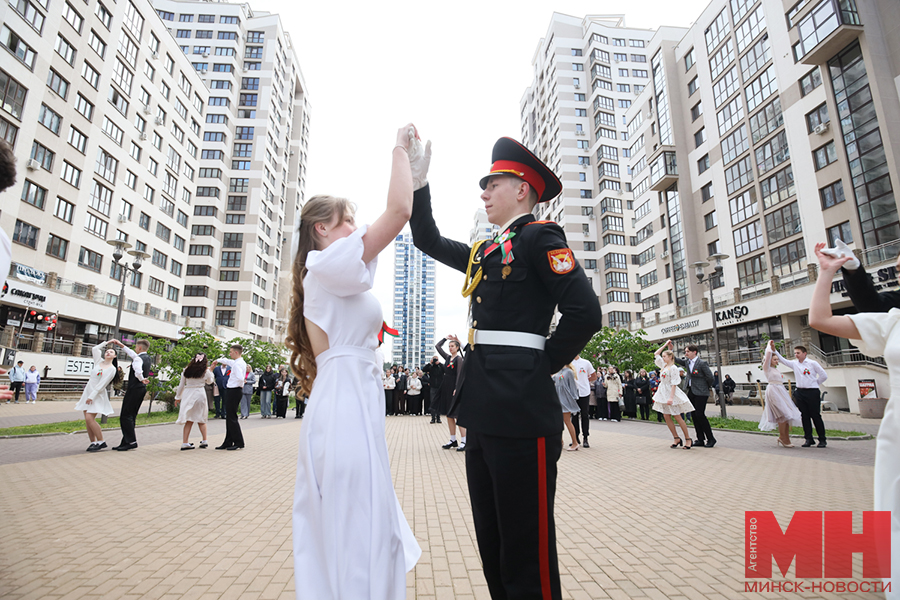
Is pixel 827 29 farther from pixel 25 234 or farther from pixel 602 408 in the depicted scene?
pixel 25 234

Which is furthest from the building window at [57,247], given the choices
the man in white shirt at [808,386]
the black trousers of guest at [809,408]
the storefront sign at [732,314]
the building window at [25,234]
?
the storefront sign at [732,314]

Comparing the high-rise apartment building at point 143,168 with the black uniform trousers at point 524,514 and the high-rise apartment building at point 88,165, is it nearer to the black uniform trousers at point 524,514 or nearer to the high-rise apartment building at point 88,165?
the high-rise apartment building at point 88,165

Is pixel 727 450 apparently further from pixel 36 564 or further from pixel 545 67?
pixel 545 67

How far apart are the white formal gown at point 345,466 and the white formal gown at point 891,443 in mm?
2745

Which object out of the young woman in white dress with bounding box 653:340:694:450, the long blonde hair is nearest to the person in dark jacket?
the young woman in white dress with bounding box 653:340:694:450

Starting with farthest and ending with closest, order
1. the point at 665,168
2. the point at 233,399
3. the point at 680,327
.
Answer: the point at 665,168
the point at 680,327
the point at 233,399

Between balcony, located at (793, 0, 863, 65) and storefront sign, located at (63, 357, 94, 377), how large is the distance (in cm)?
5015

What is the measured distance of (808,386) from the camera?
1020 centimetres

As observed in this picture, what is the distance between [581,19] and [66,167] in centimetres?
7076

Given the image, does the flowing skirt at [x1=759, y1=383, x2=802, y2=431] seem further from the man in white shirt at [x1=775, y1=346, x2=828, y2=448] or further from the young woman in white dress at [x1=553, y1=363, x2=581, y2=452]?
the young woman in white dress at [x1=553, y1=363, x2=581, y2=452]

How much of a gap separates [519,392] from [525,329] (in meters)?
0.33

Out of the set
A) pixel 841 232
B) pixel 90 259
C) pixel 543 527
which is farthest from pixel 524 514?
pixel 90 259

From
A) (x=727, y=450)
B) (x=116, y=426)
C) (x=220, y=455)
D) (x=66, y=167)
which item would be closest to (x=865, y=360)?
(x=727, y=450)

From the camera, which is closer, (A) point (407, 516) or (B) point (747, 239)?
(A) point (407, 516)
